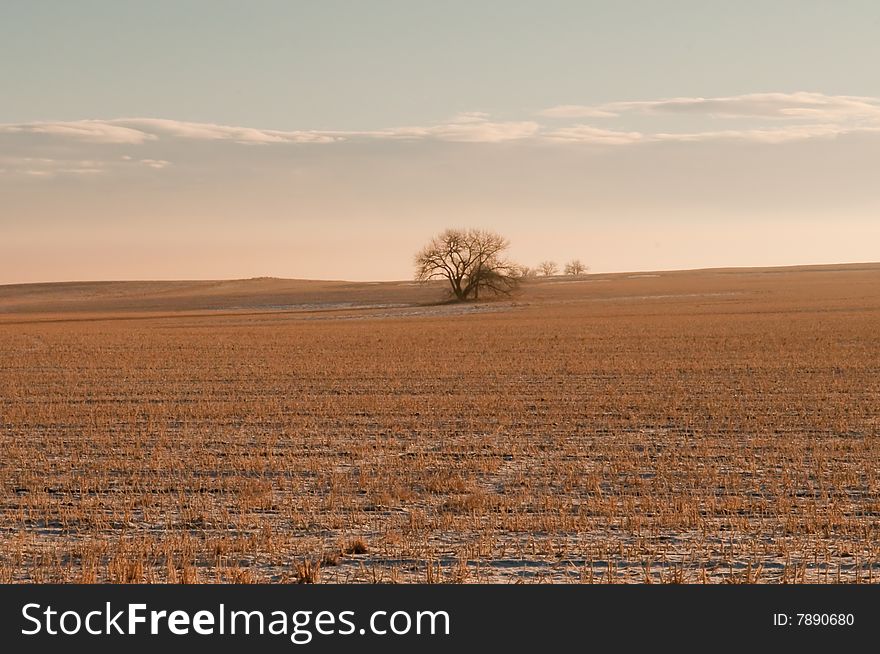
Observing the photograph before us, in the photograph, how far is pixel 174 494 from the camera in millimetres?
12727

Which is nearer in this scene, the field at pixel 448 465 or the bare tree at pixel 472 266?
the field at pixel 448 465

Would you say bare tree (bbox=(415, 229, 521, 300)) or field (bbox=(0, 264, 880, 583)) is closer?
field (bbox=(0, 264, 880, 583))

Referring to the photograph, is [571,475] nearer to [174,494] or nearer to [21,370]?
[174,494]

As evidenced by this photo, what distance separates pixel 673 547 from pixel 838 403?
1226cm

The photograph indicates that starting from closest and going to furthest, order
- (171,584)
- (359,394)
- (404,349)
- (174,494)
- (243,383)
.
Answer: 1. (171,584)
2. (174,494)
3. (359,394)
4. (243,383)
5. (404,349)

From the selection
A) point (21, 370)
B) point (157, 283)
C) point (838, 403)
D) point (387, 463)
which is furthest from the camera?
point (157, 283)

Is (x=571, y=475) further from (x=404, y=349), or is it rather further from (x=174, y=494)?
(x=404, y=349)

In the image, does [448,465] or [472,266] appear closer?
[448,465]

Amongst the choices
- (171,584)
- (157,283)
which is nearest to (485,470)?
(171,584)

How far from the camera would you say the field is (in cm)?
931

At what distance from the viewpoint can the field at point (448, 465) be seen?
30.6 feet

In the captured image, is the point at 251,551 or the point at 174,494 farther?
the point at 174,494

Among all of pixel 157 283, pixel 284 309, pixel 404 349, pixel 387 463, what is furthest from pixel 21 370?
pixel 157 283

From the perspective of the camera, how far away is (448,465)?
48.3 ft
